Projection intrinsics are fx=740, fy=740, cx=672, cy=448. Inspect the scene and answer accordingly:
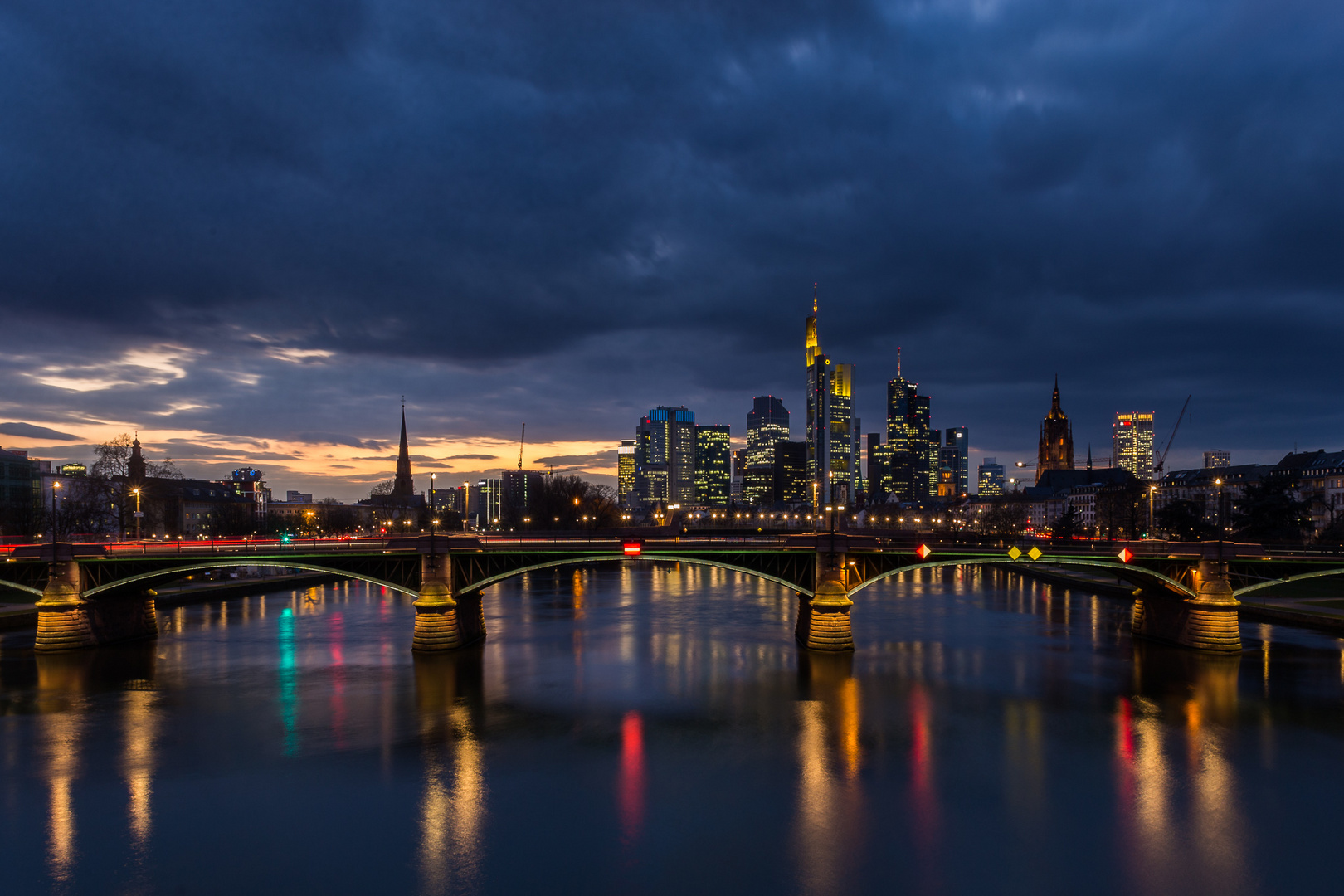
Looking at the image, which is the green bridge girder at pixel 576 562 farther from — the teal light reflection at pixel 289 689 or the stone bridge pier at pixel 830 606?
the teal light reflection at pixel 289 689

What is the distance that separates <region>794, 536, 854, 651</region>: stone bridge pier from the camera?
53500mm

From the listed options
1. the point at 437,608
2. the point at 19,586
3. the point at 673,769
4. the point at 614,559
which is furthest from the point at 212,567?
the point at 673,769

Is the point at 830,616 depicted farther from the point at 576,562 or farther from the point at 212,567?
the point at 212,567

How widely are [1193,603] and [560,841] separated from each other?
53079mm

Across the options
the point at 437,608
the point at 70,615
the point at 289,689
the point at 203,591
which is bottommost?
the point at 203,591

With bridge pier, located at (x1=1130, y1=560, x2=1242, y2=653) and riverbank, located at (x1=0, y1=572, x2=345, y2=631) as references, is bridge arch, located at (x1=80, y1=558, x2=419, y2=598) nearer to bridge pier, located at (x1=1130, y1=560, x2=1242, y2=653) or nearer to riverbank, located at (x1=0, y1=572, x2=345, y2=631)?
riverbank, located at (x1=0, y1=572, x2=345, y2=631)

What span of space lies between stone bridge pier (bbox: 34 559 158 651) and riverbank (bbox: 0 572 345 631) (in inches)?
445

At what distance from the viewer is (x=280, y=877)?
902 inches

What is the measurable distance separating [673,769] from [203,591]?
8791cm

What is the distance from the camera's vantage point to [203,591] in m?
95.6

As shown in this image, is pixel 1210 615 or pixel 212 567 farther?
pixel 212 567

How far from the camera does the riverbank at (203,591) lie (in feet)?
226

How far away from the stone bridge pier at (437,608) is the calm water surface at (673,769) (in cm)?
182

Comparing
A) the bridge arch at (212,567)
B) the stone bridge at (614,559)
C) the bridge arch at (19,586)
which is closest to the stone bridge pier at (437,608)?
the stone bridge at (614,559)
